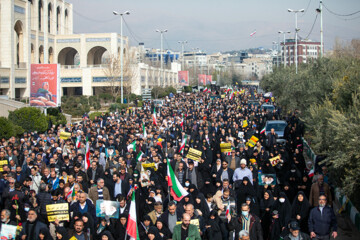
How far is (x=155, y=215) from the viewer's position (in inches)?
320

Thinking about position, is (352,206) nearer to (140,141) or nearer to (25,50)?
(140,141)

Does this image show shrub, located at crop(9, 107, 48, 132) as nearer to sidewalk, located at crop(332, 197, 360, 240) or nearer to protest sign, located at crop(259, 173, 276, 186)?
protest sign, located at crop(259, 173, 276, 186)

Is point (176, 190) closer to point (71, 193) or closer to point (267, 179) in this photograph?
point (71, 193)

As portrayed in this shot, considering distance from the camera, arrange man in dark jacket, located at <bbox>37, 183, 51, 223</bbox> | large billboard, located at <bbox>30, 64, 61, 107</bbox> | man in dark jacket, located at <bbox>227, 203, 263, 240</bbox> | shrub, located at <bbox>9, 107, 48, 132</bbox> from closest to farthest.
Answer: man in dark jacket, located at <bbox>227, 203, 263, 240</bbox> < man in dark jacket, located at <bbox>37, 183, 51, 223</bbox> < shrub, located at <bbox>9, 107, 48, 132</bbox> < large billboard, located at <bbox>30, 64, 61, 107</bbox>

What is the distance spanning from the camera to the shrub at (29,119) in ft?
82.2

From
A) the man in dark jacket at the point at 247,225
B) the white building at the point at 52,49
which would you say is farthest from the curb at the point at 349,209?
the white building at the point at 52,49

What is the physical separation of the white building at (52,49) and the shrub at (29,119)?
18.5 metres

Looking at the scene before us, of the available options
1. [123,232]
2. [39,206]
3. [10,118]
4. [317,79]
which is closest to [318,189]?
[123,232]

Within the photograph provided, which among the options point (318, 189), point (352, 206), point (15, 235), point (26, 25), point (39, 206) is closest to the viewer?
point (15, 235)

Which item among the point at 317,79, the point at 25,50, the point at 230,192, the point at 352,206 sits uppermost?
the point at 25,50

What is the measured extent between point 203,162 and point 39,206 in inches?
226

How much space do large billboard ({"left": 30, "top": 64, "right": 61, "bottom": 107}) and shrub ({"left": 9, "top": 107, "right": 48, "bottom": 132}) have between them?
1415 mm

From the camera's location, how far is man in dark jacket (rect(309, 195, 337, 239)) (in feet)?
26.5

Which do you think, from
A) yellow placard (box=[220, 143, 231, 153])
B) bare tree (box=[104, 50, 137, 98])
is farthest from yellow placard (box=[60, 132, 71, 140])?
bare tree (box=[104, 50, 137, 98])
